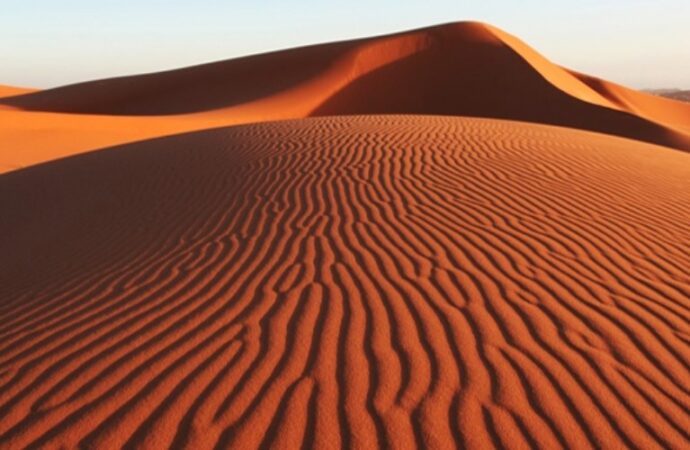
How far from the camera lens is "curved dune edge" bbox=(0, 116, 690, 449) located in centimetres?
317

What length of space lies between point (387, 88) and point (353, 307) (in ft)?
90.3

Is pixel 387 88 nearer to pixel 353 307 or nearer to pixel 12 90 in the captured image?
pixel 353 307

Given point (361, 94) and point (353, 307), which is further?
point (361, 94)

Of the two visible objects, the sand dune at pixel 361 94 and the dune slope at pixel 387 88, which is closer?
the sand dune at pixel 361 94

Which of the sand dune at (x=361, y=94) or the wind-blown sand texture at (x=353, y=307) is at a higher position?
the wind-blown sand texture at (x=353, y=307)

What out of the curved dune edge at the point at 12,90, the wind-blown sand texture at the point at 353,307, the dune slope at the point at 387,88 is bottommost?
the curved dune edge at the point at 12,90

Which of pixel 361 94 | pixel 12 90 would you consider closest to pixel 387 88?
pixel 361 94

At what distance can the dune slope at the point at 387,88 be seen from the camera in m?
26.6

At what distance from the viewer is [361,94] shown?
3072cm

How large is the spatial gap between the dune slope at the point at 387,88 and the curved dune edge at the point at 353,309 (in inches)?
675

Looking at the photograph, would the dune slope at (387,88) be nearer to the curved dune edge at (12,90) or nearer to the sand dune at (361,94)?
the sand dune at (361,94)

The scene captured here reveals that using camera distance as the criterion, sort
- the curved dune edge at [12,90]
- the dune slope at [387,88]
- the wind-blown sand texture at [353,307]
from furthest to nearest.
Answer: the curved dune edge at [12,90]
the dune slope at [387,88]
the wind-blown sand texture at [353,307]

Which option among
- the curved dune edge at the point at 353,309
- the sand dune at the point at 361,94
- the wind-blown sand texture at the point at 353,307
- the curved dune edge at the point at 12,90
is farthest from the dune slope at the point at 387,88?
the curved dune edge at the point at 353,309

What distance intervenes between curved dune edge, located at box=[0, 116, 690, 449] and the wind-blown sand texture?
18 mm
